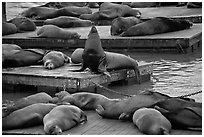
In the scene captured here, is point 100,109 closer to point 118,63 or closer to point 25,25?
point 118,63

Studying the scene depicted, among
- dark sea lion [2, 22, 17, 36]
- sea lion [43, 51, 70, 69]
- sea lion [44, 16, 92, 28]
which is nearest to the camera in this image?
sea lion [43, 51, 70, 69]

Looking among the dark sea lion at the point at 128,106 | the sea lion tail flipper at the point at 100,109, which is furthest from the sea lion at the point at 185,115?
the sea lion tail flipper at the point at 100,109

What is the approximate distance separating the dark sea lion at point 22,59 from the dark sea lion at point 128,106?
2931 millimetres

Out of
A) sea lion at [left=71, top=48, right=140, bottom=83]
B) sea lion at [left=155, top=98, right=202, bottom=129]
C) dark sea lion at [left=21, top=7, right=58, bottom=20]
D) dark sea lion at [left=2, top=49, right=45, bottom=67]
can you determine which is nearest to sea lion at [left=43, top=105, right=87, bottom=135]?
sea lion at [left=155, top=98, right=202, bottom=129]

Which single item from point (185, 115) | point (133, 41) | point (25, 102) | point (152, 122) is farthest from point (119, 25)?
point (152, 122)

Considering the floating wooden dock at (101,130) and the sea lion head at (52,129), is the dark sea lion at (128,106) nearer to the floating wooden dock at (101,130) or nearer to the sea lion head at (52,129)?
the floating wooden dock at (101,130)

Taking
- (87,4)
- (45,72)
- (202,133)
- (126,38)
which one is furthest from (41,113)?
(87,4)

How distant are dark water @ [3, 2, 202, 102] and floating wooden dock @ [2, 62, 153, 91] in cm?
18

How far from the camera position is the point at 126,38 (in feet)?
42.1

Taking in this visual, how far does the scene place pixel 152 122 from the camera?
617 cm

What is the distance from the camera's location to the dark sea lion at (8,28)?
14.0 metres

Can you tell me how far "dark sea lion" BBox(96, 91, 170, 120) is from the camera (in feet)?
22.1

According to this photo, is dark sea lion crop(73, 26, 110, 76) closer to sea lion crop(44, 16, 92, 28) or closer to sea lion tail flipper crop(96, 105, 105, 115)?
sea lion tail flipper crop(96, 105, 105, 115)

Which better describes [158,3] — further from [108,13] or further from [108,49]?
[108,49]
